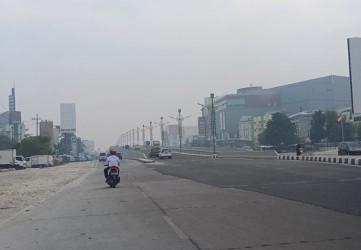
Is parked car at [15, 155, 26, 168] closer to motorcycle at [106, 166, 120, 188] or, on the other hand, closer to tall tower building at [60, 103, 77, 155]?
motorcycle at [106, 166, 120, 188]

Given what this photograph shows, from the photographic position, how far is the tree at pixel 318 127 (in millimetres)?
93438

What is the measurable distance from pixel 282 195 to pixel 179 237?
7.52 m

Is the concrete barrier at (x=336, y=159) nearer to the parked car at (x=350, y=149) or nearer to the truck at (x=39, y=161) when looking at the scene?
the parked car at (x=350, y=149)

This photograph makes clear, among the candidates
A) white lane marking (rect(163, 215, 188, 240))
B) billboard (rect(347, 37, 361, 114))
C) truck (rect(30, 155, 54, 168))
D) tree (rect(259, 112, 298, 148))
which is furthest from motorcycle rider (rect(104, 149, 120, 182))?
tree (rect(259, 112, 298, 148))

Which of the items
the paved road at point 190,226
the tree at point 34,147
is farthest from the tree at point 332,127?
the paved road at point 190,226

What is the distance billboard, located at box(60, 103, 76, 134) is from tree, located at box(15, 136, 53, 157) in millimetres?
74635

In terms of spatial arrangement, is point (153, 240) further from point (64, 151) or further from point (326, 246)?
point (64, 151)

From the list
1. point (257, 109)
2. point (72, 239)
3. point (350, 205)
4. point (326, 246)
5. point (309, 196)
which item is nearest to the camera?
point (326, 246)

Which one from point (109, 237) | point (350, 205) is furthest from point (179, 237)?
point (350, 205)

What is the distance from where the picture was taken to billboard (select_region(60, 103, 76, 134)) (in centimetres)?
18000

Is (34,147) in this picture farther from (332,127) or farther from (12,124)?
(12,124)

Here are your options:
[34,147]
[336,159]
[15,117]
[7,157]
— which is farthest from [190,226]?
[15,117]

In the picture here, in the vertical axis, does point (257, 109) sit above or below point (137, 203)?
above

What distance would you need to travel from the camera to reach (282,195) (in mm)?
16453
